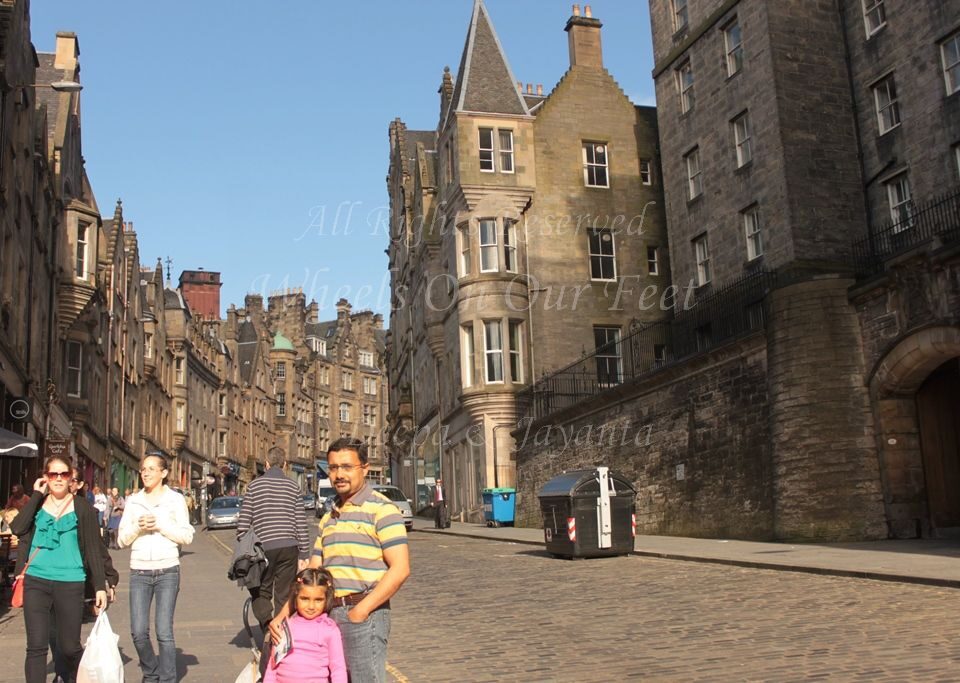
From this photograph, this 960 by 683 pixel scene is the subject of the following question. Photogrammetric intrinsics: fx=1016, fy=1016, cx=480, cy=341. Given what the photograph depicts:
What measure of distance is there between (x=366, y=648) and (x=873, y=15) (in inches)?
1055

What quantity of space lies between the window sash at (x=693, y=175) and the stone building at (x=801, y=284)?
0.16 feet

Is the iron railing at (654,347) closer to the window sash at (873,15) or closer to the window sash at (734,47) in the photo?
the window sash at (734,47)

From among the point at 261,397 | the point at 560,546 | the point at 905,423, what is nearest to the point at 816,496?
the point at 905,423

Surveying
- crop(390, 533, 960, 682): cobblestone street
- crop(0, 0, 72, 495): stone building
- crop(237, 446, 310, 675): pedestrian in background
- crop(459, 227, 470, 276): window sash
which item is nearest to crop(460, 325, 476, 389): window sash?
crop(459, 227, 470, 276): window sash

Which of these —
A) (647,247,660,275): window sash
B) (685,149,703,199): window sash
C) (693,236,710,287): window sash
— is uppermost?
(685,149,703,199): window sash

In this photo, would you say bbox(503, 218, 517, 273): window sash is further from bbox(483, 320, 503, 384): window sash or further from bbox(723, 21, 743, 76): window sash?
bbox(723, 21, 743, 76): window sash

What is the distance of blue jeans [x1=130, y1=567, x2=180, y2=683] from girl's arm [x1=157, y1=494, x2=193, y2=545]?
24 cm

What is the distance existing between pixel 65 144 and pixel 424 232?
15.8 meters

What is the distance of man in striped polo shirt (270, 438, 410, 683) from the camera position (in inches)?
197

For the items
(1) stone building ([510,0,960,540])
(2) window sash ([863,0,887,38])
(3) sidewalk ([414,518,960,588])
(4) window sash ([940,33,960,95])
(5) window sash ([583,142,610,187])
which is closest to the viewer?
(3) sidewalk ([414,518,960,588])

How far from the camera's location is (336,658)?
16.2 ft

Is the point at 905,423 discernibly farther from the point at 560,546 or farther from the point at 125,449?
the point at 125,449

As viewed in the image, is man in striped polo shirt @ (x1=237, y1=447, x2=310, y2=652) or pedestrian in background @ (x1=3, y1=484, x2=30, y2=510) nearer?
man in striped polo shirt @ (x1=237, y1=447, x2=310, y2=652)

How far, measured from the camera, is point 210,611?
13195mm
